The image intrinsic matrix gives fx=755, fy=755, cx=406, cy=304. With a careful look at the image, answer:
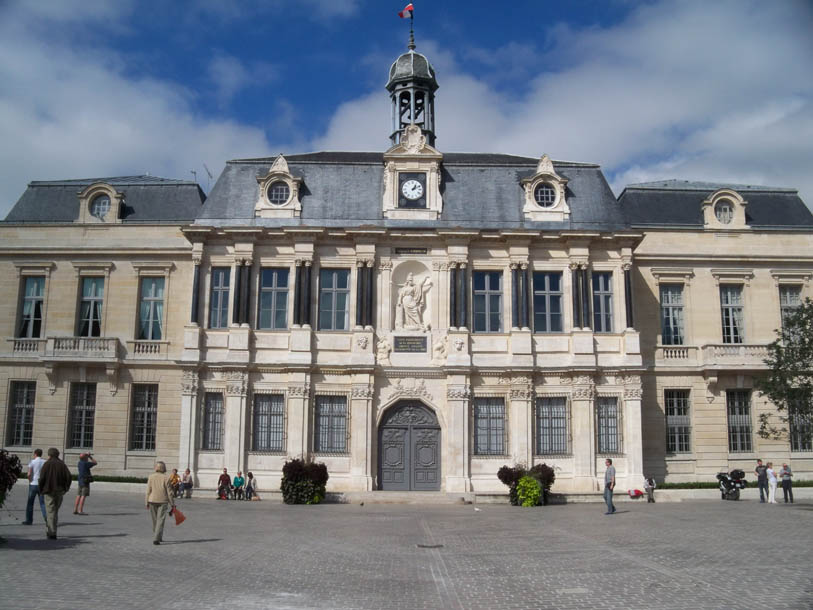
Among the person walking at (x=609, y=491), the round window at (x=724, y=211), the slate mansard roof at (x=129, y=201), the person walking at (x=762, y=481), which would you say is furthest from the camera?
the slate mansard roof at (x=129, y=201)

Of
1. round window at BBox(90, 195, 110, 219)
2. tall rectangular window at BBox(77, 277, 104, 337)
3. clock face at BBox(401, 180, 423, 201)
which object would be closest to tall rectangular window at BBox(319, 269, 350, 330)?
clock face at BBox(401, 180, 423, 201)

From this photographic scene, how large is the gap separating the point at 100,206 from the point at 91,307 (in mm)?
4864

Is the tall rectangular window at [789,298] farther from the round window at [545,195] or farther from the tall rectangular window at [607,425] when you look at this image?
the round window at [545,195]

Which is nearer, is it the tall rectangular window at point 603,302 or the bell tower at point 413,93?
the tall rectangular window at point 603,302

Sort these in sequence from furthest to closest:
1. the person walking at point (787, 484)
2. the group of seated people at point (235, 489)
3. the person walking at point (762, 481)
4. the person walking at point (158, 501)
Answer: the group of seated people at point (235, 489), the person walking at point (762, 481), the person walking at point (787, 484), the person walking at point (158, 501)

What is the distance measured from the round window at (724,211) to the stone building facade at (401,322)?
0.10 metres

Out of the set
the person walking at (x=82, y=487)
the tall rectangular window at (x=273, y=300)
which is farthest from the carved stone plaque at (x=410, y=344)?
the person walking at (x=82, y=487)

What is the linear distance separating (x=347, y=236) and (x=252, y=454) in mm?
9876

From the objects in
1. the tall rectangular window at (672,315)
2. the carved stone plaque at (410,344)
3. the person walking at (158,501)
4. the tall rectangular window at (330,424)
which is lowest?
the person walking at (158,501)

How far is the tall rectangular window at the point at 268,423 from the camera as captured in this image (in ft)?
102

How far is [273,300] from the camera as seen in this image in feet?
106

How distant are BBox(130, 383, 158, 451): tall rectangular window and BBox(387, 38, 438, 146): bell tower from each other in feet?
54.5

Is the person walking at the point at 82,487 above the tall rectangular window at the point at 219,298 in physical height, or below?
below

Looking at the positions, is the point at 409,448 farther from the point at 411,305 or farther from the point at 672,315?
the point at 672,315
